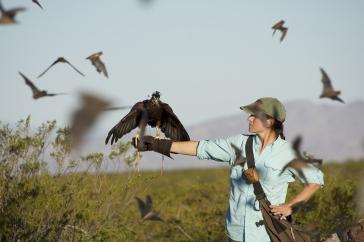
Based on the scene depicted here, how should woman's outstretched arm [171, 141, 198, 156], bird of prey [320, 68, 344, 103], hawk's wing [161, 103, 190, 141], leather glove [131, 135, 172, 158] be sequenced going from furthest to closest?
hawk's wing [161, 103, 190, 141] < leather glove [131, 135, 172, 158] < woman's outstretched arm [171, 141, 198, 156] < bird of prey [320, 68, 344, 103]

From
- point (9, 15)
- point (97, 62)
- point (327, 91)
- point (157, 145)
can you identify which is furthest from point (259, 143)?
point (9, 15)

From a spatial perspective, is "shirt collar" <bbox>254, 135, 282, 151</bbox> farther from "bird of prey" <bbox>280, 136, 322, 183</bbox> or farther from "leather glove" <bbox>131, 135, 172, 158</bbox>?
"leather glove" <bbox>131, 135, 172, 158</bbox>

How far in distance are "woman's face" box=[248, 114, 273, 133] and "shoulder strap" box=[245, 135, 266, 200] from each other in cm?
12

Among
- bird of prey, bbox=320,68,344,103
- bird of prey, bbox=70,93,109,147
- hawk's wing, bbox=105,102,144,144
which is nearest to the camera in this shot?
bird of prey, bbox=70,93,109,147

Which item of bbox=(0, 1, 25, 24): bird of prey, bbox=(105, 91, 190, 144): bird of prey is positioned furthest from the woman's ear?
bbox=(0, 1, 25, 24): bird of prey

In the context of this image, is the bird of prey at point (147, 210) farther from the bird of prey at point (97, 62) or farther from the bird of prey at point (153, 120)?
the bird of prey at point (97, 62)

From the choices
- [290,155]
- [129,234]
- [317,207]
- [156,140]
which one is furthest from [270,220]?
[317,207]

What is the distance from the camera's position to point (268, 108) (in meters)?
7.18

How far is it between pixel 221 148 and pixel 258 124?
479 millimetres

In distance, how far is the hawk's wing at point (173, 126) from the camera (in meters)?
8.41

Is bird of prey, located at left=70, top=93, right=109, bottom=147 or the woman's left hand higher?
bird of prey, located at left=70, top=93, right=109, bottom=147

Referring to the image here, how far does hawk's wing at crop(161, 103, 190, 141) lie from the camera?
27.6 ft

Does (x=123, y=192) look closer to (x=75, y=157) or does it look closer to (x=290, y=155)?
(x=75, y=157)

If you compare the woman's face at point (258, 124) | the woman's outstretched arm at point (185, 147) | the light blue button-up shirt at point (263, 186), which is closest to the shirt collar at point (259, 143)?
the light blue button-up shirt at point (263, 186)
